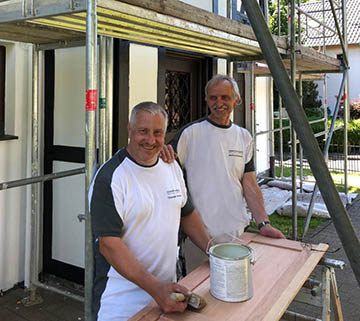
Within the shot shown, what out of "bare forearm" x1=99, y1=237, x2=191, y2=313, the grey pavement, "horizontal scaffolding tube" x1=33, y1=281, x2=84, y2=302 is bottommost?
the grey pavement

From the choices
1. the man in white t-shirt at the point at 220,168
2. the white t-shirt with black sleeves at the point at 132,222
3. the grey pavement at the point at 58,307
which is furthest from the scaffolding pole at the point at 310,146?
the grey pavement at the point at 58,307

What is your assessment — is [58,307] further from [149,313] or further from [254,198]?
[149,313]

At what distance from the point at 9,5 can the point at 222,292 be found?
1.84 metres

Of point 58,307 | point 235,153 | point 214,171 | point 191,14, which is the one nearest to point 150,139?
point 214,171

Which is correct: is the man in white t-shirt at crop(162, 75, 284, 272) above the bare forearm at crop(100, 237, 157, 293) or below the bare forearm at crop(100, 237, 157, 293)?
above

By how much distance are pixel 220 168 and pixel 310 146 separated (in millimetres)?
1102

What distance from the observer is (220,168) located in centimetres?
243

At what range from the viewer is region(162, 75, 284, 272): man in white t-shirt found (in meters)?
2.40

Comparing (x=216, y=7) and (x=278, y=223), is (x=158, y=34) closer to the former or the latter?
(x=216, y=7)

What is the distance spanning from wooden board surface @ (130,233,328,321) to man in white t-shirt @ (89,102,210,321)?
3.3 inches

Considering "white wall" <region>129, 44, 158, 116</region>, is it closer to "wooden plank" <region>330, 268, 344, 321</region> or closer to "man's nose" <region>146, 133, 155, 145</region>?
"man's nose" <region>146, 133, 155, 145</region>

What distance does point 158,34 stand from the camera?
2770 millimetres

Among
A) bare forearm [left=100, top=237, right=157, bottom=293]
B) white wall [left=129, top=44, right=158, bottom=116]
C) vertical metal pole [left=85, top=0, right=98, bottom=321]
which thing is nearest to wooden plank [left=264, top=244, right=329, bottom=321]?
bare forearm [left=100, top=237, right=157, bottom=293]

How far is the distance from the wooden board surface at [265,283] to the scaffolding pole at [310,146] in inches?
16.7
